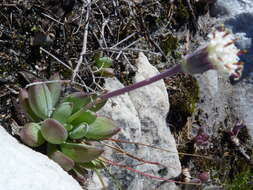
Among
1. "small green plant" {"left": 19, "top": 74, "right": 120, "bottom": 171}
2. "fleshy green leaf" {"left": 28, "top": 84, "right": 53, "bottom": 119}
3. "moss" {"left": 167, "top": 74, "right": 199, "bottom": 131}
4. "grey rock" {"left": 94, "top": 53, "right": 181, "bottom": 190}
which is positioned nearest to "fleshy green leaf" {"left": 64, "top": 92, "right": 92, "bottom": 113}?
"small green plant" {"left": 19, "top": 74, "right": 120, "bottom": 171}

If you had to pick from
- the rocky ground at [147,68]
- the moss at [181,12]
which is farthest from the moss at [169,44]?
the moss at [181,12]

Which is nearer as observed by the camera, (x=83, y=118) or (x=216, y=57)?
(x=216, y=57)

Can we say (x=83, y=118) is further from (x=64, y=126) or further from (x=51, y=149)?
(x=51, y=149)

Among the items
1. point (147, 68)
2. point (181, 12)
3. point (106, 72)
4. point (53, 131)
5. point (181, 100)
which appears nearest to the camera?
point (53, 131)

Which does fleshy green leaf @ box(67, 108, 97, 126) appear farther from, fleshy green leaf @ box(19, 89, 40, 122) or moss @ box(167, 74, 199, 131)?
moss @ box(167, 74, 199, 131)

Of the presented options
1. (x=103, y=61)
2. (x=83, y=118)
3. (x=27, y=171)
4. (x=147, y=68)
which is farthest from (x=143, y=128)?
(x=27, y=171)

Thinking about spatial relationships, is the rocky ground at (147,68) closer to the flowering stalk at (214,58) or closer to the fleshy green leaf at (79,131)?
the fleshy green leaf at (79,131)

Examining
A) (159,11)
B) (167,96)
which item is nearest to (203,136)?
(167,96)

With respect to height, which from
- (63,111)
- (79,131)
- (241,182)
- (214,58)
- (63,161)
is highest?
(214,58)
